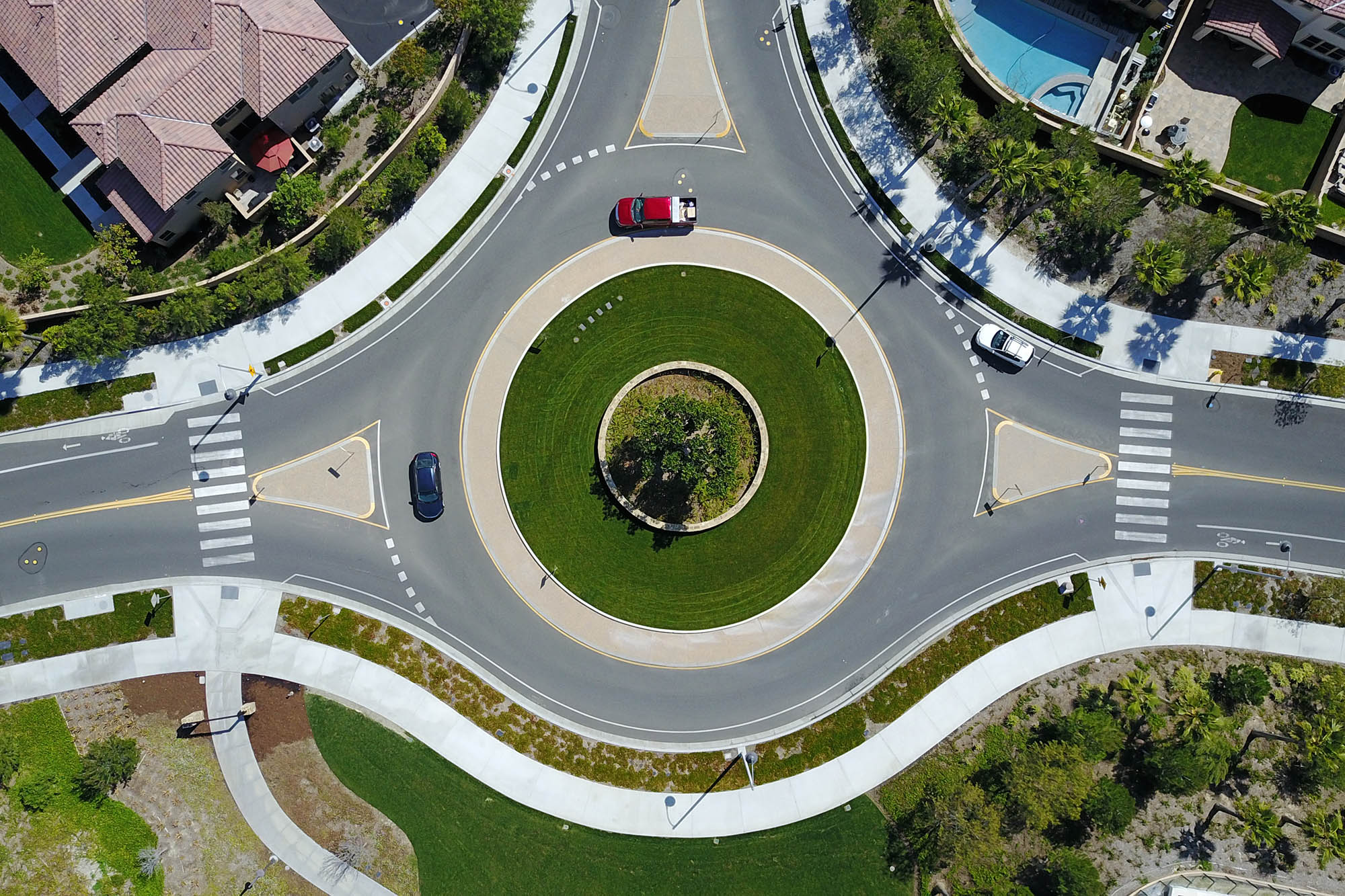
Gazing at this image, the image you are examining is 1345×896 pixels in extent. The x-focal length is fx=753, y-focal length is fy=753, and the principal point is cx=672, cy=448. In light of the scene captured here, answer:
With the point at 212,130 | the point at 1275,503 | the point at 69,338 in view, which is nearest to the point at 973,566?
the point at 1275,503

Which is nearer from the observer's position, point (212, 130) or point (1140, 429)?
point (212, 130)

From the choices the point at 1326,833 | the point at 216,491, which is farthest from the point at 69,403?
the point at 1326,833

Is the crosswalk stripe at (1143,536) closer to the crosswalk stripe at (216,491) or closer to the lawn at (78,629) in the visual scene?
the crosswalk stripe at (216,491)

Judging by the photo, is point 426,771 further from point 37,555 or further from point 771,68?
point 771,68

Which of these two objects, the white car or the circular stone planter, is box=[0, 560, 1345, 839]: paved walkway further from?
the circular stone planter

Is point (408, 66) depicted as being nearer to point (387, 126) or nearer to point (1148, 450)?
point (387, 126)

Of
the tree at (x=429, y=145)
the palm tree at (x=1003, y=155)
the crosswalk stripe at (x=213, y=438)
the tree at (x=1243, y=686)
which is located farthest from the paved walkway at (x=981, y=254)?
the crosswalk stripe at (x=213, y=438)
